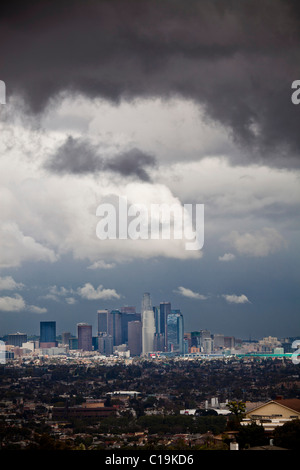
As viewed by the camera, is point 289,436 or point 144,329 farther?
point 144,329

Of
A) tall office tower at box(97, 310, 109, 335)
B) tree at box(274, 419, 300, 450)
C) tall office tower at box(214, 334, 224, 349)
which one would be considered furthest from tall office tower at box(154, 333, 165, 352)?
tree at box(274, 419, 300, 450)

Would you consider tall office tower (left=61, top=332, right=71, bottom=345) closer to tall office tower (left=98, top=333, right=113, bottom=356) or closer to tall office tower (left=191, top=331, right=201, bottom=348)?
tall office tower (left=98, top=333, right=113, bottom=356)

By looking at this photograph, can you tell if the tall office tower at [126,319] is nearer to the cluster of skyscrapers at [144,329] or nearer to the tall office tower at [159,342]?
the cluster of skyscrapers at [144,329]

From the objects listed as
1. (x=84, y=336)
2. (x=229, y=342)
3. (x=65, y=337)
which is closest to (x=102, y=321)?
(x=84, y=336)

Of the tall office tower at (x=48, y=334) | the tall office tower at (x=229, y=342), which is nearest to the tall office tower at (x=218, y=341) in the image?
the tall office tower at (x=229, y=342)

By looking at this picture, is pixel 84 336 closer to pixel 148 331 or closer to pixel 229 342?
pixel 148 331
